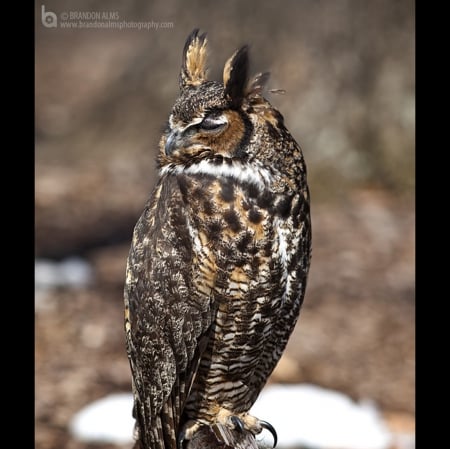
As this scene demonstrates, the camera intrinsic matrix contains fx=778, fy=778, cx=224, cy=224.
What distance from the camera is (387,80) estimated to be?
25.6ft

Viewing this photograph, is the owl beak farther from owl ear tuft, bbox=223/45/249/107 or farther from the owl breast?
owl ear tuft, bbox=223/45/249/107

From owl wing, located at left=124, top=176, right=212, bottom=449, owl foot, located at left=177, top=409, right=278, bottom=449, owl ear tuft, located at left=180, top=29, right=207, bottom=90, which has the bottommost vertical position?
owl foot, located at left=177, top=409, right=278, bottom=449

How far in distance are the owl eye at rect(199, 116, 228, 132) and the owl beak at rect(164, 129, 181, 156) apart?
0.10 m

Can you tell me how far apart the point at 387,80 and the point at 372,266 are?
6.71 feet

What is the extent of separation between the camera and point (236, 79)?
101 inches

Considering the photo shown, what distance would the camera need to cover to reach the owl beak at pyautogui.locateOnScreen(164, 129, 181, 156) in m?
2.60

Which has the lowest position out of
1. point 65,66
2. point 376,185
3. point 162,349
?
point 162,349

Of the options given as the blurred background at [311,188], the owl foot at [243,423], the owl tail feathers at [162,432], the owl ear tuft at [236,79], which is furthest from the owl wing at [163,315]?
the blurred background at [311,188]

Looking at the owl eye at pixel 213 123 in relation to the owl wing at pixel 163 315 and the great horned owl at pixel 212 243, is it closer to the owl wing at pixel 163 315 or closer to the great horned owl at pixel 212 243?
the great horned owl at pixel 212 243

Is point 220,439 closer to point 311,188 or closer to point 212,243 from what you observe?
point 212,243

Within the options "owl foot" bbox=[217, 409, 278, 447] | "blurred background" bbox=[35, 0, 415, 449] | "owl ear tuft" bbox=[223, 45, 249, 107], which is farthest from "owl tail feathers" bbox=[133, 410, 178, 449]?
"blurred background" bbox=[35, 0, 415, 449]
